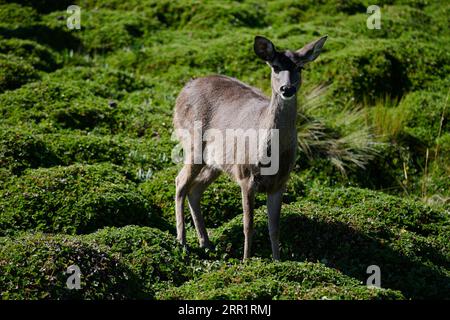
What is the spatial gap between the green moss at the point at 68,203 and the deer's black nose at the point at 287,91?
2815 mm

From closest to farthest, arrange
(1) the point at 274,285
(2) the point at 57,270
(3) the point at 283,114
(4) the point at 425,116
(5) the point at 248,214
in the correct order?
(2) the point at 57,270 → (1) the point at 274,285 → (3) the point at 283,114 → (5) the point at 248,214 → (4) the point at 425,116

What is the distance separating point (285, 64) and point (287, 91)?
1.29 ft

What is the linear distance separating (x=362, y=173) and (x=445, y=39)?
690 cm

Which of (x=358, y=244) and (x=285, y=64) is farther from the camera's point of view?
(x=358, y=244)

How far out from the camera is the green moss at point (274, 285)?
6.56 metres

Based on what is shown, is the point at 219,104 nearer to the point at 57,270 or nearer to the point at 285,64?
the point at 285,64

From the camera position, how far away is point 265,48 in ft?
25.6

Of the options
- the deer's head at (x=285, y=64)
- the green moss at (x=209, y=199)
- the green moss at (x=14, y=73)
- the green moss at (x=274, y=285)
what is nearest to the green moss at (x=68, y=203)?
the green moss at (x=209, y=199)

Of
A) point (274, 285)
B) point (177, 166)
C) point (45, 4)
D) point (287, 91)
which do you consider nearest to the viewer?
point (274, 285)

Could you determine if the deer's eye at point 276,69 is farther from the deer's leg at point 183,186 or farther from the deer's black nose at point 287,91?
the deer's leg at point 183,186

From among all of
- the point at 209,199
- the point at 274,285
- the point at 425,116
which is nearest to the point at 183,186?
the point at 209,199

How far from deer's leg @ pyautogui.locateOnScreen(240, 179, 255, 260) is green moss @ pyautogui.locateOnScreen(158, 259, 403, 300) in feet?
1.72

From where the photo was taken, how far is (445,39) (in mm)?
17125

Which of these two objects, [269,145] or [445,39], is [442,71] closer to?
[445,39]
